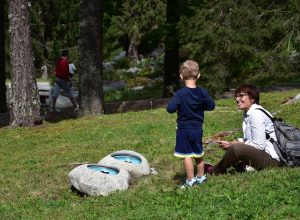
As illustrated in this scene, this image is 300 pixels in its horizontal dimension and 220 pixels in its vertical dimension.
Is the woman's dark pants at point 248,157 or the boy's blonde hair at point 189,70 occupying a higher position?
the boy's blonde hair at point 189,70

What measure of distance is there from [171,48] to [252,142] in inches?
579

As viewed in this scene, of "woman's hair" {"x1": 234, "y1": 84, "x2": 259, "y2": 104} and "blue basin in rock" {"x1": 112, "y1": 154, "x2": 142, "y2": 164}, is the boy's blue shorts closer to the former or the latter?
"woman's hair" {"x1": 234, "y1": 84, "x2": 259, "y2": 104}

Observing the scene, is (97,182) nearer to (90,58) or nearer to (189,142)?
(189,142)

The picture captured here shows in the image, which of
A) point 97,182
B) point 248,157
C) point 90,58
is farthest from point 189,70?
point 90,58

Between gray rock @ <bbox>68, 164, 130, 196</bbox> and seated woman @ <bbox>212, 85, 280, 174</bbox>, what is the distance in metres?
1.37

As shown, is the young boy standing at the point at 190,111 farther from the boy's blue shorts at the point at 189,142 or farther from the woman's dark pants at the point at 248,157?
the woman's dark pants at the point at 248,157

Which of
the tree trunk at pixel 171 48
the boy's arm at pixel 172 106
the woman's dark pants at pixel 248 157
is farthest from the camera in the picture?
the tree trunk at pixel 171 48

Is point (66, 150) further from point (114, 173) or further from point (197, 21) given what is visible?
point (197, 21)

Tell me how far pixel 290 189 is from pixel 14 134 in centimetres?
951

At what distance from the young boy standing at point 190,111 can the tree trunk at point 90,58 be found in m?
9.60

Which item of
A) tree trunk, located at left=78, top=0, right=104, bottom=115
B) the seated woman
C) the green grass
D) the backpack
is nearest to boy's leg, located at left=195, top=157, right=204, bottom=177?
the green grass

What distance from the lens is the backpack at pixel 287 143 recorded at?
7410 mm

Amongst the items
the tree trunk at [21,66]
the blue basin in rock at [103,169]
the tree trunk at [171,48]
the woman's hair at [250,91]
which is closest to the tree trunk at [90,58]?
the tree trunk at [21,66]

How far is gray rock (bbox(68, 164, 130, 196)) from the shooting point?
25.8 feet
